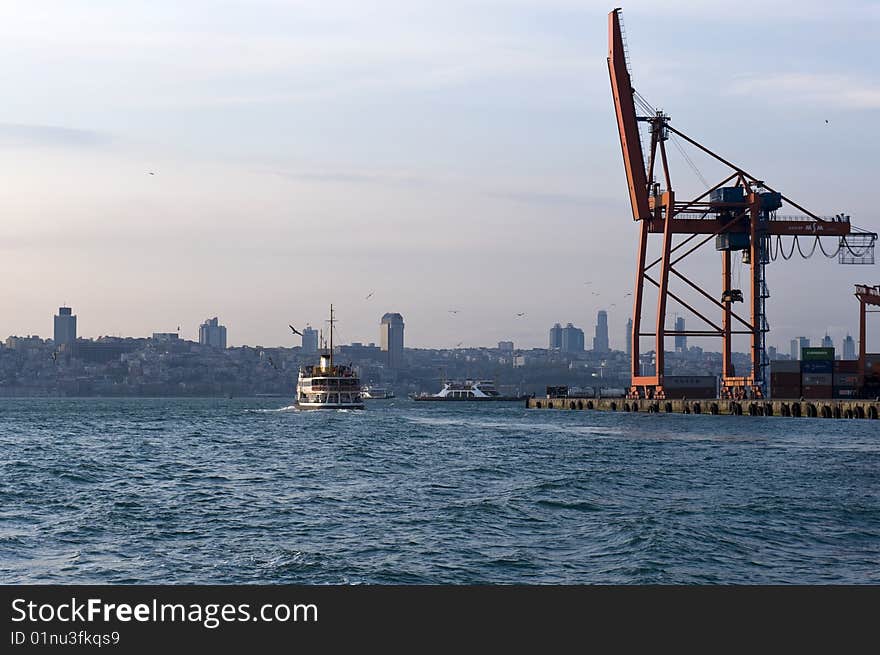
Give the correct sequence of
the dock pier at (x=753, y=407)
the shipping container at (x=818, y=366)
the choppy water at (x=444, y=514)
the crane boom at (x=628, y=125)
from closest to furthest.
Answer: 1. the choppy water at (x=444, y=514)
2. the dock pier at (x=753, y=407)
3. the crane boom at (x=628, y=125)
4. the shipping container at (x=818, y=366)

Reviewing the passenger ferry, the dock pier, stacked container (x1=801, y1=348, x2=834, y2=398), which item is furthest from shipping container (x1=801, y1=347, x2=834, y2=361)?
the passenger ferry

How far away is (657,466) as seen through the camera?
45.1 meters

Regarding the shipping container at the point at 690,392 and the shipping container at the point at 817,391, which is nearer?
the shipping container at the point at 817,391

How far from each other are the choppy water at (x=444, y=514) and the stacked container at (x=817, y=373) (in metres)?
55.9

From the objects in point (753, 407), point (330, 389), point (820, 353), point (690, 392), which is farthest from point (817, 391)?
point (330, 389)

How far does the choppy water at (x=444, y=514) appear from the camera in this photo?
21766 mm

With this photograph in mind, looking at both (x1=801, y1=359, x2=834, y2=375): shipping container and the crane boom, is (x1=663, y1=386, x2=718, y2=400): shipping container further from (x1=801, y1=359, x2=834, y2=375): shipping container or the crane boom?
the crane boom

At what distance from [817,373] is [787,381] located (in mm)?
3284

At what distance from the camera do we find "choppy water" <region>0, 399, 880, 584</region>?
857 inches

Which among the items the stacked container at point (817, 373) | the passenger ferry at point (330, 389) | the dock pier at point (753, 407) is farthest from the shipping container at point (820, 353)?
the passenger ferry at point (330, 389)

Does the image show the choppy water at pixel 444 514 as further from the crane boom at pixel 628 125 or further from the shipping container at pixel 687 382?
the shipping container at pixel 687 382

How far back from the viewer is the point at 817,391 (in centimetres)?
11319
